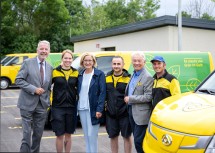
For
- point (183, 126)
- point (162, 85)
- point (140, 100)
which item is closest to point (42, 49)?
point (140, 100)

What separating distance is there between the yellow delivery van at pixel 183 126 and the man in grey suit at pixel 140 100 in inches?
25.3

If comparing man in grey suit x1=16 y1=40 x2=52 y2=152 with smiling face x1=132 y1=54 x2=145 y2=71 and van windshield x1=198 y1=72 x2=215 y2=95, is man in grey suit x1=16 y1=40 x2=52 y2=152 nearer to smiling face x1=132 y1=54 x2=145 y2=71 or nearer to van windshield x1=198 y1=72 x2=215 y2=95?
smiling face x1=132 y1=54 x2=145 y2=71

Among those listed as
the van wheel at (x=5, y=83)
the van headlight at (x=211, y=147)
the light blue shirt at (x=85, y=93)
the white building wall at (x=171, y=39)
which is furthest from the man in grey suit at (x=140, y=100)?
the van wheel at (x=5, y=83)

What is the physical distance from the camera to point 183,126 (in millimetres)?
3311

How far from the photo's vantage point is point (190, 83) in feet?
29.1

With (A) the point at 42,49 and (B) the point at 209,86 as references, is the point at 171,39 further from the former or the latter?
(A) the point at 42,49

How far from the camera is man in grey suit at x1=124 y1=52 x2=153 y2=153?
15.5 feet

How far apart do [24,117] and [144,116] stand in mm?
1673

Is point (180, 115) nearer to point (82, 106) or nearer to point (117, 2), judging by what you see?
point (82, 106)

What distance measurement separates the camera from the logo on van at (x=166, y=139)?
3385mm

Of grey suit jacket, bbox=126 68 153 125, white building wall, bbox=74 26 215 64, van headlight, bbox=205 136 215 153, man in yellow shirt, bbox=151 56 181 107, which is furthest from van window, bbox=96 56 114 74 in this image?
white building wall, bbox=74 26 215 64

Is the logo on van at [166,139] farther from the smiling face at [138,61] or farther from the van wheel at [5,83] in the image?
the van wheel at [5,83]

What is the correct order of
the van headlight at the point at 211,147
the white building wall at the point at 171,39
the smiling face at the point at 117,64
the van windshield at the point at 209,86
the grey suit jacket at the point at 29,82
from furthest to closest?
the white building wall at the point at 171,39 < the smiling face at the point at 117,64 < the grey suit jacket at the point at 29,82 < the van windshield at the point at 209,86 < the van headlight at the point at 211,147

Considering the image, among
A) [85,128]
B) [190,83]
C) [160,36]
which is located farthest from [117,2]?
[85,128]
